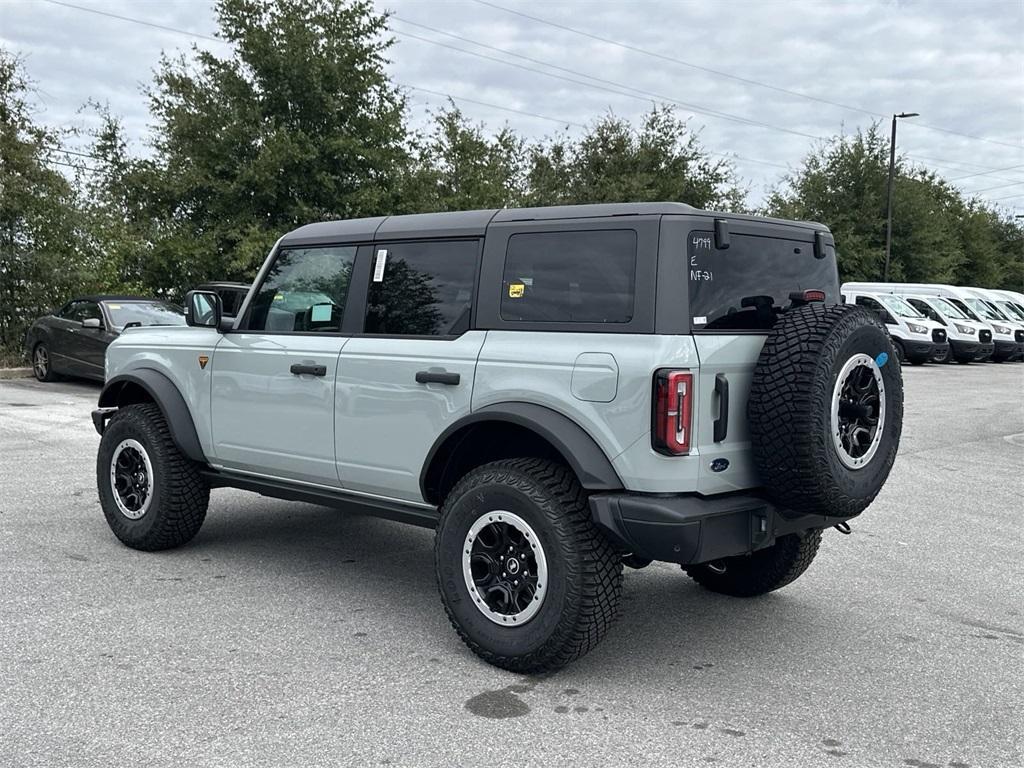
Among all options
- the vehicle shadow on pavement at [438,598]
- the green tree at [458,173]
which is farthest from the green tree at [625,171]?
the vehicle shadow on pavement at [438,598]

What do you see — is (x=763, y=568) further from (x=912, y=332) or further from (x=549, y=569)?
(x=912, y=332)

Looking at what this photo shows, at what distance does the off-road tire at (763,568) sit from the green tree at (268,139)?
16.1 m

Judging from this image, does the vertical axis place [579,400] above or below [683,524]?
above

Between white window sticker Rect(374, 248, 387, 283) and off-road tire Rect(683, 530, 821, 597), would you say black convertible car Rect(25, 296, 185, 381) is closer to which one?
white window sticker Rect(374, 248, 387, 283)

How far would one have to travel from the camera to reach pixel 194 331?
5902 millimetres

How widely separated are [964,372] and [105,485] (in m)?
22.9

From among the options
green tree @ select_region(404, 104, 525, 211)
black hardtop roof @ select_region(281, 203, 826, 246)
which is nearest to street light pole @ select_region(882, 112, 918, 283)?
green tree @ select_region(404, 104, 525, 211)

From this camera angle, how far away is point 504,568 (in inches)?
167

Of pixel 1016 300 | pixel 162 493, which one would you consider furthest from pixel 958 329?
pixel 162 493

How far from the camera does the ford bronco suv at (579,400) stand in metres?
3.92

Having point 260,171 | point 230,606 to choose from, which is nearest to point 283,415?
point 230,606

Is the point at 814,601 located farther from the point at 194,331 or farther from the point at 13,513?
the point at 13,513

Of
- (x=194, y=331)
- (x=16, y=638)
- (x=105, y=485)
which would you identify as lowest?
(x=16, y=638)

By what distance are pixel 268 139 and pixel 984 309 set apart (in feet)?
71.4
